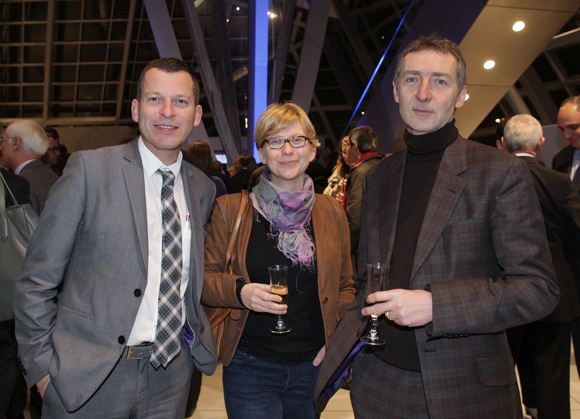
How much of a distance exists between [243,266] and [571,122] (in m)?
2.71

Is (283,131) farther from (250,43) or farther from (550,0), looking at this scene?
(250,43)

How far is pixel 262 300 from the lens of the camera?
1706mm

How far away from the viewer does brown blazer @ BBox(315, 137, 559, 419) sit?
1.31 metres

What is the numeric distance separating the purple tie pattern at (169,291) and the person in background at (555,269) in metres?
2.37

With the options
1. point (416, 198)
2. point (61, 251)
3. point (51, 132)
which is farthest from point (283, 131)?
point (51, 132)

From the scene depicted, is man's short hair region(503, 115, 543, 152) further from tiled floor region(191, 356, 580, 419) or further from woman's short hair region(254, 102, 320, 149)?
tiled floor region(191, 356, 580, 419)

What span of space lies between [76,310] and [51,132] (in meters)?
4.54

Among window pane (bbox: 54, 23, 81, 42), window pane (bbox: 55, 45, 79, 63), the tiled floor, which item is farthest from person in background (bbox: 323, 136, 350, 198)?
window pane (bbox: 54, 23, 81, 42)

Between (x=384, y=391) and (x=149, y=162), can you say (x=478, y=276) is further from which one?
(x=149, y=162)

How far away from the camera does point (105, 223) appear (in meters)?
1.59

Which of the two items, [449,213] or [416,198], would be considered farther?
[416,198]

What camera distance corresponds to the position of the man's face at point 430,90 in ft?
5.03

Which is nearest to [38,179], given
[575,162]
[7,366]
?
[7,366]

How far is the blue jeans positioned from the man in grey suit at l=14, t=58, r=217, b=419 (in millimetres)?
227
